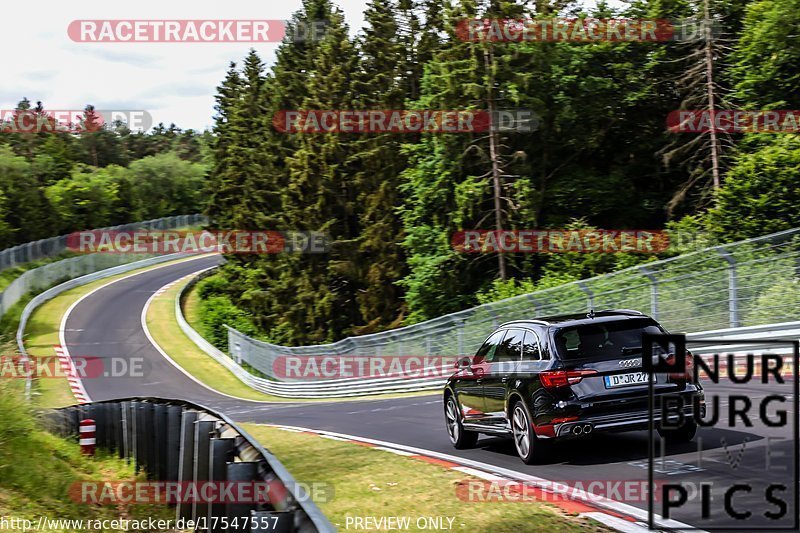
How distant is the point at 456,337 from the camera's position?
28562mm

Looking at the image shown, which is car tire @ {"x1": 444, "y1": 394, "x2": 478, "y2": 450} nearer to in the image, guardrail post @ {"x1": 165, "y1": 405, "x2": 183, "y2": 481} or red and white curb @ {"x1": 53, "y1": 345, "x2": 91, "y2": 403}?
guardrail post @ {"x1": 165, "y1": 405, "x2": 183, "y2": 481}

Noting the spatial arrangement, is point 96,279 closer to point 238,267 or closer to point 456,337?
point 238,267

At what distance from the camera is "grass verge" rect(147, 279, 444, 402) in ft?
139

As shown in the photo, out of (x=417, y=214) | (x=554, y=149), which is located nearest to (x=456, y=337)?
(x=417, y=214)

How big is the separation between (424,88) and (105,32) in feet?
68.6

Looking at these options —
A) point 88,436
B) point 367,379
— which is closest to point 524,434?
point 88,436

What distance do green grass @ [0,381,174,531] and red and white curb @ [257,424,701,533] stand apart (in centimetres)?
332

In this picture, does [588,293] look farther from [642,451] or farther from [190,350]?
[190,350]

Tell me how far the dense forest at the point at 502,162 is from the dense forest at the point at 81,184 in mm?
17155

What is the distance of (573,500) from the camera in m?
8.38

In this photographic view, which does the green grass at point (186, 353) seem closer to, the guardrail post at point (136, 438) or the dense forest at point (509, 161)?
the dense forest at point (509, 161)

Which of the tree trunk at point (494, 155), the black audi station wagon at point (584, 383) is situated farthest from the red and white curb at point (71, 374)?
the black audi station wagon at point (584, 383)

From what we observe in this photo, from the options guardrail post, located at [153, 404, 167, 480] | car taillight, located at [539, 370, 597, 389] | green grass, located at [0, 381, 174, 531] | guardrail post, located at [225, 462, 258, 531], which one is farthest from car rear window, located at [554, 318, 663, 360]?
guardrail post, located at [153, 404, 167, 480]

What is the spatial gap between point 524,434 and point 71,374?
1531 inches
